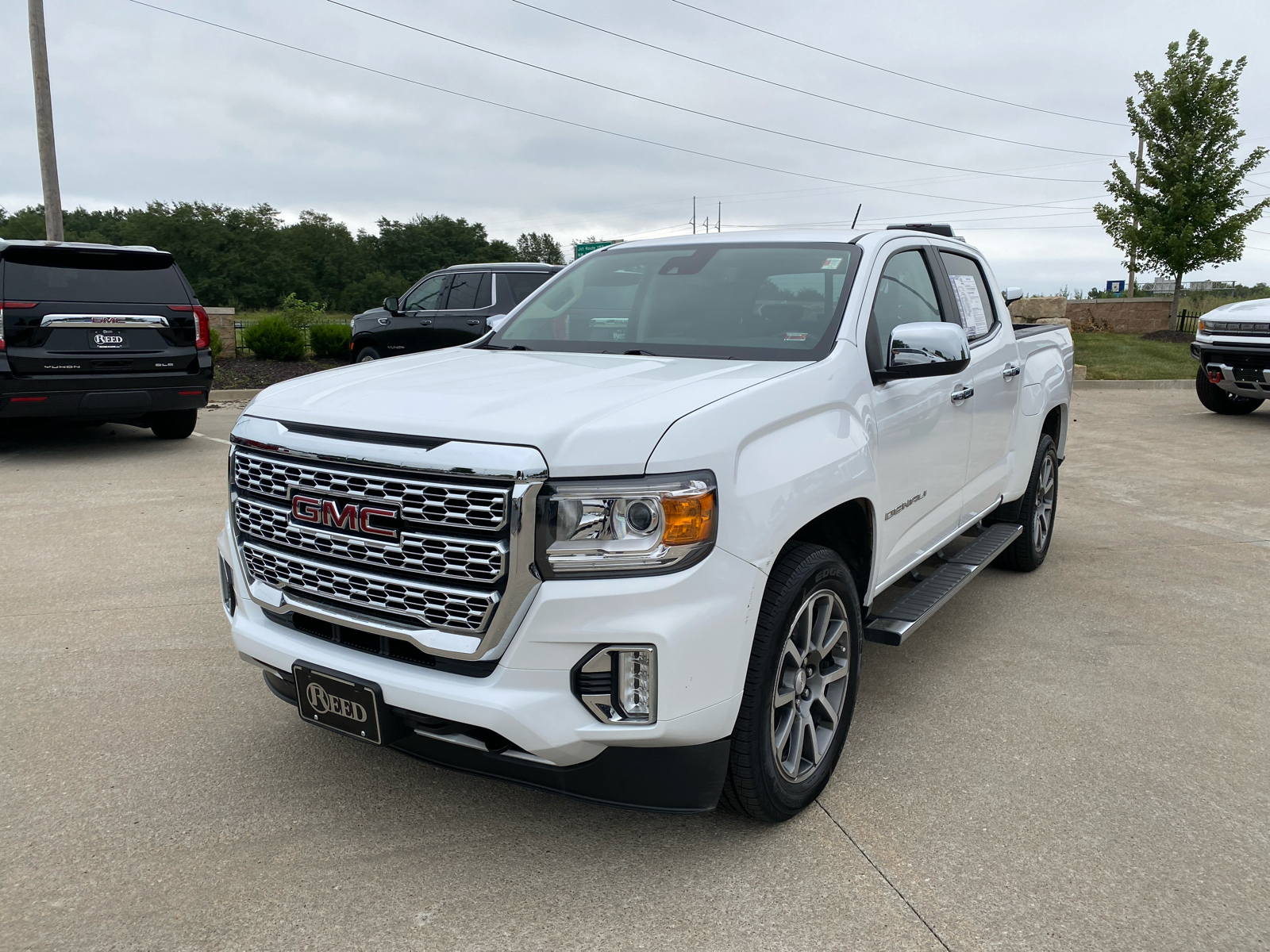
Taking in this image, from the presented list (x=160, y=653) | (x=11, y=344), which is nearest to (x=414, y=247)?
(x=11, y=344)

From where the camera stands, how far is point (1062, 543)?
6445 mm

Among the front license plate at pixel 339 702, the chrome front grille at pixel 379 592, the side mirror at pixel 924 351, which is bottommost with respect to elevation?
the front license plate at pixel 339 702

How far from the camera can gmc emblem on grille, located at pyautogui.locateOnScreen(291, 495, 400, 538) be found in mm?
2549

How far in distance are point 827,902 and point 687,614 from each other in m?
0.91

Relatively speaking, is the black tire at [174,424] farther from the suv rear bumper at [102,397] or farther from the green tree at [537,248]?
the green tree at [537,248]

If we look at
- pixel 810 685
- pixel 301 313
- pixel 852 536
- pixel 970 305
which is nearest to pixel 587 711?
pixel 810 685

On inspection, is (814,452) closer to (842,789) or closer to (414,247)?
(842,789)

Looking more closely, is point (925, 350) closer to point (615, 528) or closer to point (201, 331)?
point (615, 528)

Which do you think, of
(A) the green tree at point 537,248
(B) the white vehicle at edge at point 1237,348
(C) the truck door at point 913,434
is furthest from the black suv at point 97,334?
(A) the green tree at point 537,248

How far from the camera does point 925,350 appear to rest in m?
3.29

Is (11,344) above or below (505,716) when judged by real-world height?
above

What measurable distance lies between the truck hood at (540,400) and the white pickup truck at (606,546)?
1 centimetres

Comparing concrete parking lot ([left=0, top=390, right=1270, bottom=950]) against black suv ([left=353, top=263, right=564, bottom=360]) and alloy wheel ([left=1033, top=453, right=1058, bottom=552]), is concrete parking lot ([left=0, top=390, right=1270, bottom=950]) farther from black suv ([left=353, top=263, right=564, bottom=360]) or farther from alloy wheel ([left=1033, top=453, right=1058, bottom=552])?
black suv ([left=353, top=263, right=564, bottom=360])

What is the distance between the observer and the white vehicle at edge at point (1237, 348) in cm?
1126
